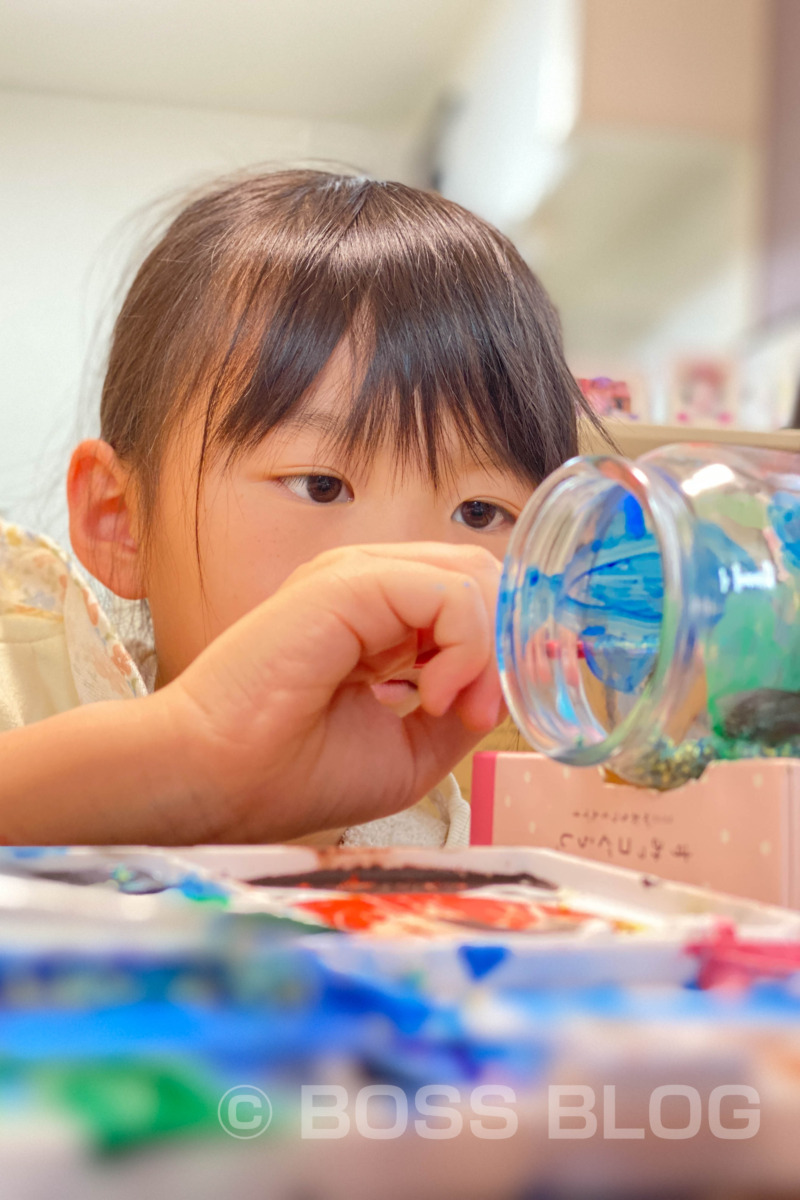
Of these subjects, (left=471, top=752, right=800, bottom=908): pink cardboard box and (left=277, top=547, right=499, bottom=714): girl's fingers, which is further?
(left=277, top=547, right=499, bottom=714): girl's fingers

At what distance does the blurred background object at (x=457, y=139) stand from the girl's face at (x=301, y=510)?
6.31ft

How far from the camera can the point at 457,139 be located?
359 cm

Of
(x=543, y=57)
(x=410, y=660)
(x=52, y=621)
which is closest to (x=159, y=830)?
(x=410, y=660)

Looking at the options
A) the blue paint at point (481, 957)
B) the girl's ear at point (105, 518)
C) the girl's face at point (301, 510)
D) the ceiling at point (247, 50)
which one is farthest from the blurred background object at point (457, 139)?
the blue paint at point (481, 957)

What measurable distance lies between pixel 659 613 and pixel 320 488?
1.11 feet

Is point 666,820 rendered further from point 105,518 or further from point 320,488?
point 105,518

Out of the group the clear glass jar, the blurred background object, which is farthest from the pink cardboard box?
the blurred background object

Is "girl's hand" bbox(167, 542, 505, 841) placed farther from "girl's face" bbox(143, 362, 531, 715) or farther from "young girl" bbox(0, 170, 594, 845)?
"girl's face" bbox(143, 362, 531, 715)

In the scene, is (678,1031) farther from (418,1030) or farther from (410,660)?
(410,660)

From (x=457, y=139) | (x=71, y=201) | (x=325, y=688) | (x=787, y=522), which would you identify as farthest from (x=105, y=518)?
(x=457, y=139)

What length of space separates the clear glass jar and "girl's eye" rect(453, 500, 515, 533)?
0.31m

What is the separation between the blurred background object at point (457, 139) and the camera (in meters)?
2.97

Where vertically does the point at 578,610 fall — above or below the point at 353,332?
below

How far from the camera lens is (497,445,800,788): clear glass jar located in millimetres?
341
